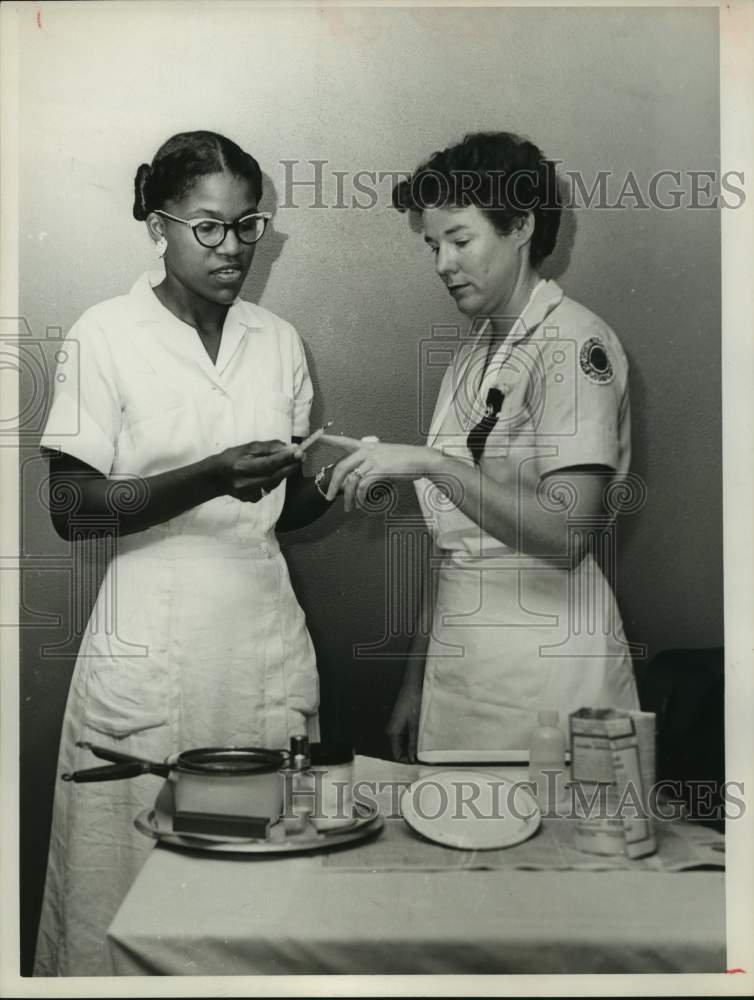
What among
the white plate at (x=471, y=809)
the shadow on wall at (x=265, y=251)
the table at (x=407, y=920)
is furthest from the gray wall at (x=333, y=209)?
the table at (x=407, y=920)

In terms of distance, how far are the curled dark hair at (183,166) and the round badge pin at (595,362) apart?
61 centimetres

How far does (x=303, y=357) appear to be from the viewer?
1.92 m

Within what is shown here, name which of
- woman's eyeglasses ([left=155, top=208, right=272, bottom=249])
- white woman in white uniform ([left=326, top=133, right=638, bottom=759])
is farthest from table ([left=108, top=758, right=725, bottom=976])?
woman's eyeglasses ([left=155, top=208, right=272, bottom=249])

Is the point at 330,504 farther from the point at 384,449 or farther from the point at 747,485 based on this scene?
the point at 747,485

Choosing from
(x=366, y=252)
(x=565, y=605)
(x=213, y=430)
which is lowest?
(x=565, y=605)

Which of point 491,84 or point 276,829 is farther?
point 491,84

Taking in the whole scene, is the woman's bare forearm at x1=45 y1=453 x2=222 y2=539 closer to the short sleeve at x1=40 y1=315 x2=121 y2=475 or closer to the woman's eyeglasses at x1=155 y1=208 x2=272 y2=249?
the short sleeve at x1=40 y1=315 x2=121 y2=475

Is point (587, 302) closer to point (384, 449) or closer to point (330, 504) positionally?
point (384, 449)

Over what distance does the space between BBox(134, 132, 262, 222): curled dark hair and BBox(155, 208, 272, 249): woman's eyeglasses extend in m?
0.03

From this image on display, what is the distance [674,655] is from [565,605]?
20 cm

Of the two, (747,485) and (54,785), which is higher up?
(747,485)

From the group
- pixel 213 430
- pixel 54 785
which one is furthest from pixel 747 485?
pixel 54 785

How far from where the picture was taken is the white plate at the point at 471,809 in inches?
71.3

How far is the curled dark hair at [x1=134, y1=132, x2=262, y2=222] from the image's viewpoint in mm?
1900
